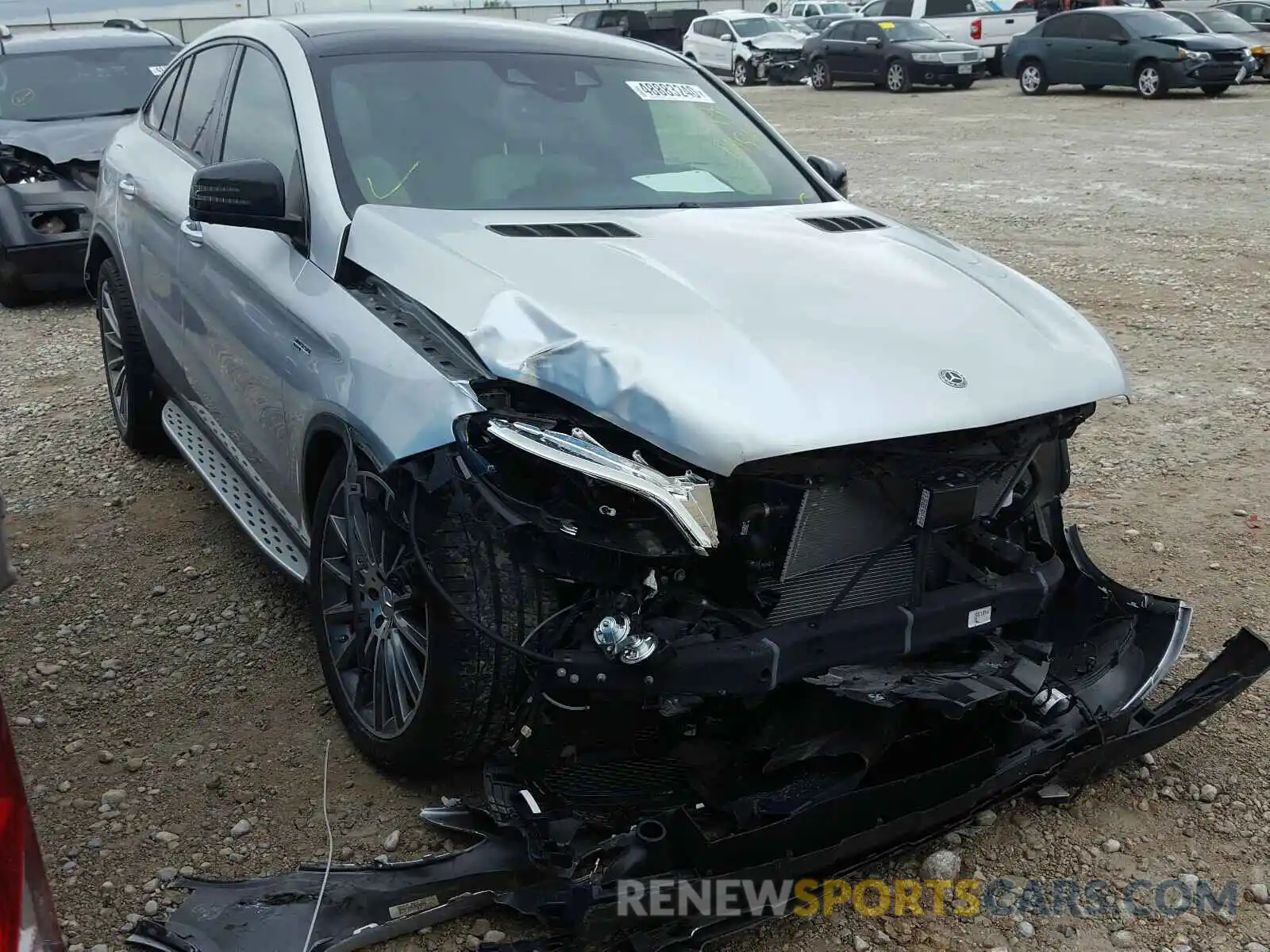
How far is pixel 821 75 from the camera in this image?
2664 centimetres

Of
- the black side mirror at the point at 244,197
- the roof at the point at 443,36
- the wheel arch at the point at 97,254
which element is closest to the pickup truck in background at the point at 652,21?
the wheel arch at the point at 97,254

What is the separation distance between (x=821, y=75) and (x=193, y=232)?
24378mm

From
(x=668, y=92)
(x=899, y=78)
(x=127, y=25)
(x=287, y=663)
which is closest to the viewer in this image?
(x=287, y=663)

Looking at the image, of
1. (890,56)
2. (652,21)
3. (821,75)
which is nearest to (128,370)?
(890,56)

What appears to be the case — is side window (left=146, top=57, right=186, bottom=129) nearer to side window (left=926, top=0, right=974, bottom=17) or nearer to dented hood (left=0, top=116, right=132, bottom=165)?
dented hood (left=0, top=116, right=132, bottom=165)

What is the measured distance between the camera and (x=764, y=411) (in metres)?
2.54

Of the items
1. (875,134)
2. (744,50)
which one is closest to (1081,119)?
(875,134)

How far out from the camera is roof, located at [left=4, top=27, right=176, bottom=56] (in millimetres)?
9406

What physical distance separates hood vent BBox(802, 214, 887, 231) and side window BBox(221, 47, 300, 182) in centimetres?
156

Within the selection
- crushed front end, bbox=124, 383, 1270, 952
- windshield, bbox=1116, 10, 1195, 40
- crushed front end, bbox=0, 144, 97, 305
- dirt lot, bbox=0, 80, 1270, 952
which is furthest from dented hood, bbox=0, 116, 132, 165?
windshield, bbox=1116, 10, 1195, 40

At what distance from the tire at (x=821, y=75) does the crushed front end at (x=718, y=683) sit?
82.4ft

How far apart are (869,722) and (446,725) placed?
0.97 meters

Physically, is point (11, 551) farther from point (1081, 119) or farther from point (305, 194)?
point (1081, 119)

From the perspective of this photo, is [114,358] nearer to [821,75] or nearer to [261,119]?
[261,119]
